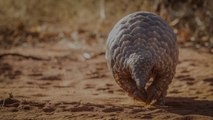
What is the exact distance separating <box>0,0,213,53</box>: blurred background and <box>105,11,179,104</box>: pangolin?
11.1 ft

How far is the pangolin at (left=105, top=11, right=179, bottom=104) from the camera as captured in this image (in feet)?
12.0

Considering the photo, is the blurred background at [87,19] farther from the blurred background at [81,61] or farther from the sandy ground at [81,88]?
the sandy ground at [81,88]

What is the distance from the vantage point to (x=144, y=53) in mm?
3643

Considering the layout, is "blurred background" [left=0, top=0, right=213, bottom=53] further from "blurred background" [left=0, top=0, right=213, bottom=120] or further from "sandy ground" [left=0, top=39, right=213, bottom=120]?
"sandy ground" [left=0, top=39, right=213, bottom=120]

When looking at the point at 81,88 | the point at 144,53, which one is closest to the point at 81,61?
the point at 81,88

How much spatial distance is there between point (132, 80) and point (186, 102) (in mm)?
555

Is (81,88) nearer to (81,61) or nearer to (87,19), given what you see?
(81,61)

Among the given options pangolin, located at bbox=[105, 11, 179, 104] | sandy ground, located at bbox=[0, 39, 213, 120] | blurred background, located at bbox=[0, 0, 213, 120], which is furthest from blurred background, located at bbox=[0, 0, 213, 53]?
pangolin, located at bbox=[105, 11, 179, 104]

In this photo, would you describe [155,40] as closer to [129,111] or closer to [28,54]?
[129,111]

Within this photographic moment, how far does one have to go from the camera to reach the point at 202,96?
4367mm

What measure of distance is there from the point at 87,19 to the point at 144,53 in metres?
6.20

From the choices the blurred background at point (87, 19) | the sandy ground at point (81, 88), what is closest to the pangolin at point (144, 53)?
the sandy ground at point (81, 88)

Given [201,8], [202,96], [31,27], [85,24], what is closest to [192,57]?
[201,8]

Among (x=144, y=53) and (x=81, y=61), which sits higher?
(x=81, y=61)
